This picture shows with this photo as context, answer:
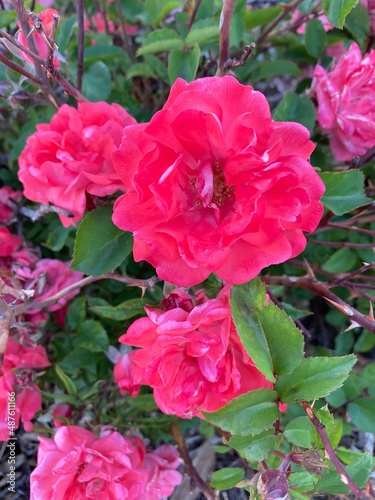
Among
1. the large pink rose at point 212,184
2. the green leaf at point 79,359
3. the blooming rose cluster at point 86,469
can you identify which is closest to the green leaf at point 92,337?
the green leaf at point 79,359

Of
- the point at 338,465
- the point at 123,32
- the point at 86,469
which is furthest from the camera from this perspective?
the point at 123,32

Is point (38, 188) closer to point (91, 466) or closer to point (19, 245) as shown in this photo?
point (19, 245)

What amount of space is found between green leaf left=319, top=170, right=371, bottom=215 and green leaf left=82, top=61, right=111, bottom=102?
0.48m

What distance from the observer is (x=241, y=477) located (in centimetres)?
76

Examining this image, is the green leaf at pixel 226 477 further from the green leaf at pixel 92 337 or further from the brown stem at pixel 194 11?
the brown stem at pixel 194 11

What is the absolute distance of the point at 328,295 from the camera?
669 millimetres

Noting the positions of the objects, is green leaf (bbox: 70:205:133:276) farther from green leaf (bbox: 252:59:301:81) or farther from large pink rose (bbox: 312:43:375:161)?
green leaf (bbox: 252:59:301:81)

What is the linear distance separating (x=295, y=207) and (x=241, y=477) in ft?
1.58

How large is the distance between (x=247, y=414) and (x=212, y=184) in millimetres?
242

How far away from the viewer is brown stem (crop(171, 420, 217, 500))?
0.81m

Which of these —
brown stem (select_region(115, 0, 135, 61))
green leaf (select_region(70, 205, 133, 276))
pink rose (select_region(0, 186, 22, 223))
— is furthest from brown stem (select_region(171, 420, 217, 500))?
brown stem (select_region(115, 0, 135, 61))

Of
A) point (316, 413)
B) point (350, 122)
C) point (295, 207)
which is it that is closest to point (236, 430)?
point (316, 413)

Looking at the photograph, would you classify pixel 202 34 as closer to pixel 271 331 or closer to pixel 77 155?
pixel 77 155

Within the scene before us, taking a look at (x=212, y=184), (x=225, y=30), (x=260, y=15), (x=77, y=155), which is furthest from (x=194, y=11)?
(x=212, y=184)
